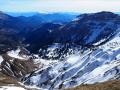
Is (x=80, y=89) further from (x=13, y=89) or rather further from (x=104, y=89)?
(x=13, y=89)

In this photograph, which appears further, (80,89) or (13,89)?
(13,89)

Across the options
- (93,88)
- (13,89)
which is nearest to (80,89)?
(93,88)

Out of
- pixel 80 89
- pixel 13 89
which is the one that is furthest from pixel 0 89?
pixel 80 89

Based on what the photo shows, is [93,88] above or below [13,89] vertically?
below

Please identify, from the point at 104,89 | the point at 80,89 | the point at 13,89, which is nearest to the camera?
the point at 104,89

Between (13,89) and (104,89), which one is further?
(13,89)

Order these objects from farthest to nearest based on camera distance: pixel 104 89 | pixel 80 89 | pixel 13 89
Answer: pixel 13 89
pixel 80 89
pixel 104 89

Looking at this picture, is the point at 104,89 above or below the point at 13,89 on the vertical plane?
below
